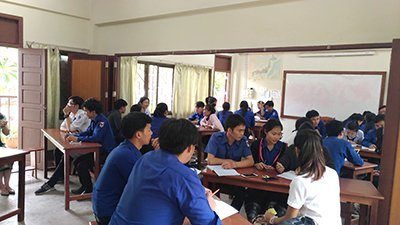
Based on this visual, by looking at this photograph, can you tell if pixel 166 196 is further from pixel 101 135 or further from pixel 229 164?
pixel 101 135

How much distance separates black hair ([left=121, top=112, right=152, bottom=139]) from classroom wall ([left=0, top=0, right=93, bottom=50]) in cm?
402

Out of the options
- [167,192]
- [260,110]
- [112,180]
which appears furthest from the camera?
[260,110]

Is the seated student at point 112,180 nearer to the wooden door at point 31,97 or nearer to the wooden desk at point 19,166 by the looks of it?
the wooden desk at point 19,166

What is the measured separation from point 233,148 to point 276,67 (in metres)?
5.72

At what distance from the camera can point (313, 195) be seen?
1.68 m

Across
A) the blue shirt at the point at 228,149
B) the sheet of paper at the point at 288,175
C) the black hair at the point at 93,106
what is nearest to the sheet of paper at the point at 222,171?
the blue shirt at the point at 228,149

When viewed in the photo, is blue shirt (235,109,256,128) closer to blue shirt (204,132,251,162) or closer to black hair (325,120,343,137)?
black hair (325,120,343,137)

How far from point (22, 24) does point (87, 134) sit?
97.6 inches

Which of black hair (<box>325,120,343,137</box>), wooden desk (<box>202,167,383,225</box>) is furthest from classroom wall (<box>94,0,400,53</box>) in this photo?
wooden desk (<box>202,167,383,225</box>)

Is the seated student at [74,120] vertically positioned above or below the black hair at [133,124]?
below

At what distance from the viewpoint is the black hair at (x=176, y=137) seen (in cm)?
134

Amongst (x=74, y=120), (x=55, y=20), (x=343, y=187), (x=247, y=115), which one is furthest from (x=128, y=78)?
(x=343, y=187)

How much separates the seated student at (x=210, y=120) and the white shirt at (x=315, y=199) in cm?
389

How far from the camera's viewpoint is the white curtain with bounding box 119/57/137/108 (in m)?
6.00
